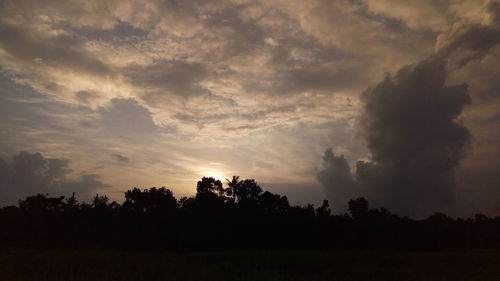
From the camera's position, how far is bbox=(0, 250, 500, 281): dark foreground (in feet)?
61.9

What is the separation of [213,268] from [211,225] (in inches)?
1126

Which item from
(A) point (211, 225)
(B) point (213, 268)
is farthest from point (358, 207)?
(B) point (213, 268)

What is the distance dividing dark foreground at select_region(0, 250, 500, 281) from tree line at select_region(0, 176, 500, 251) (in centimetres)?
1929

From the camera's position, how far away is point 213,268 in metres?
28.1

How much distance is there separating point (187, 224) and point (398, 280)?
3711 centimetres

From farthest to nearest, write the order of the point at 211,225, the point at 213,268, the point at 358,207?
the point at 358,207, the point at 211,225, the point at 213,268

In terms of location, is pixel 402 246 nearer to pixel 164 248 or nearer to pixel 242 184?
pixel 242 184

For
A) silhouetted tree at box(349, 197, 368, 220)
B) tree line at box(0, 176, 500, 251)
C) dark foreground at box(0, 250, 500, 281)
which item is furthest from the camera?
silhouetted tree at box(349, 197, 368, 220)

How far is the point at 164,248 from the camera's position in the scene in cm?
5400

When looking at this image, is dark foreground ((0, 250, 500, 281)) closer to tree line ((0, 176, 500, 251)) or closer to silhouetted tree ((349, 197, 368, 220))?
tree line ((0, 176, 500, 251))

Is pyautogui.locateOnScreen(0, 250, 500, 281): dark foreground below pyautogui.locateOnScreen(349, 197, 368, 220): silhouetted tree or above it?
below

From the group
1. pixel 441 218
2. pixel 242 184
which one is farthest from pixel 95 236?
pixel 441 218

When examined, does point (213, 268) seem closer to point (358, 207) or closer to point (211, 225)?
point (211, 225)

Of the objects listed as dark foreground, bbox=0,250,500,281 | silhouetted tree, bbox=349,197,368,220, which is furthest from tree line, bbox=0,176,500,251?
dark foreground, bbox=0,250,500,281
